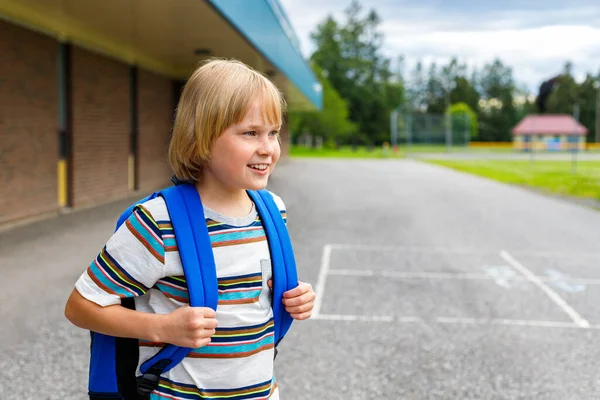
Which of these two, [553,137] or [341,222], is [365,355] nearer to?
[341,222]

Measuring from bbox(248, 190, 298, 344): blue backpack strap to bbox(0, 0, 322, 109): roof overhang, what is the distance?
7.61 meters

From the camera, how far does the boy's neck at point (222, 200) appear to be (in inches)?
69.7

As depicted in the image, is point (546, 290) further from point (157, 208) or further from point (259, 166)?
point (157, 208)

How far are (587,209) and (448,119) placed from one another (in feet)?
141

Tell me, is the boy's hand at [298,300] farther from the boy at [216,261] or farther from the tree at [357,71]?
the tree at [357,71]

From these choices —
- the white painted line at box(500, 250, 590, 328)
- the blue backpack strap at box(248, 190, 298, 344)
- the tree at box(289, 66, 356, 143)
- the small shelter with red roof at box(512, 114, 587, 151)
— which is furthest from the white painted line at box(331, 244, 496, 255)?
the small shelter with red roof at box(512, 114, 587, 151)


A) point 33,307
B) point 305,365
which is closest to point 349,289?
point 305,365

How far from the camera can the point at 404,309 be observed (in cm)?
622

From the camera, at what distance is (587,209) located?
15016 millimetres

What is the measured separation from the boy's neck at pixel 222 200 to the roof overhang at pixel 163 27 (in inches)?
300

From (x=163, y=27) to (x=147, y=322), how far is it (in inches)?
457

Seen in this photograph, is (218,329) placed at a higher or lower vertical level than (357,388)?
higher

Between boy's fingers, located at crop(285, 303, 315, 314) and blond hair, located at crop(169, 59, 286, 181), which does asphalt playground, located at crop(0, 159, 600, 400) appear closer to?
boy's fingers, located at crop(285, 303, 315, 314)

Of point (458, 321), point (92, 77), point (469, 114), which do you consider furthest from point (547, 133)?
point (458, 321)
